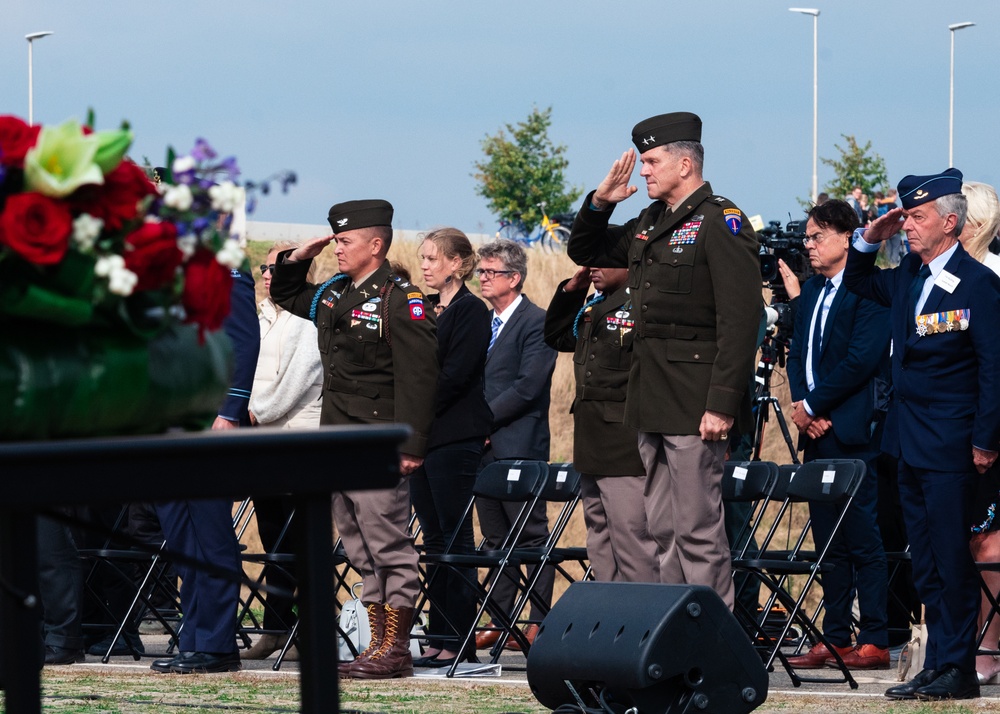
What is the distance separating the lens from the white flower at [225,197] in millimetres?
2559

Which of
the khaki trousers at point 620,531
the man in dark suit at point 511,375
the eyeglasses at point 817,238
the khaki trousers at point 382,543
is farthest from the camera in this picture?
the man in dark suit at point 511,375

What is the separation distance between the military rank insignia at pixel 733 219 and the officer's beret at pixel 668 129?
38 cm

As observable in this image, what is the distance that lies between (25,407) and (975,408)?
455cm

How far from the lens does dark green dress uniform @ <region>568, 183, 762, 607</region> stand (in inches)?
238

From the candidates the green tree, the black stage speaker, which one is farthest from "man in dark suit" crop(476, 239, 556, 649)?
the green tree

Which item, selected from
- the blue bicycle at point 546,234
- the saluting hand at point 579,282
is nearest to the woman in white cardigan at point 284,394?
the saluting hand at point 579,282

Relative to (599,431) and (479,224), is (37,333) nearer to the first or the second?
(599,431)

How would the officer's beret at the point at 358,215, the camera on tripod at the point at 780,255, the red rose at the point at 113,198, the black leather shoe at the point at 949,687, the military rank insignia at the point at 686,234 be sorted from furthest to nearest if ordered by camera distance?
the camera on tripod at the point at 780,255 < the officer's beret at the point at 358,215 < the military rank insignia at the point at 686,234 < the black leather shoe at the point at 949,687 < the red rose at the point at 113,198

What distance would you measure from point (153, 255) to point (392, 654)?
16.0 ft

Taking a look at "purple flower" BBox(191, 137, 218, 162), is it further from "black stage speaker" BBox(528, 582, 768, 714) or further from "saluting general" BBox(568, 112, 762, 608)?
"saluting general" BBox(568, 112, 762, 608)

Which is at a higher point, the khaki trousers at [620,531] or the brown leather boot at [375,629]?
the khaki trousers at [620,531]

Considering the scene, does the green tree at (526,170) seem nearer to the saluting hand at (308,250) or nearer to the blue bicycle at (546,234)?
the blue bicycle at (546,234)

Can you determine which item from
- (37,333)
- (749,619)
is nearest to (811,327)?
(749,619)

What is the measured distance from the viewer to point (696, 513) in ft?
19.8
